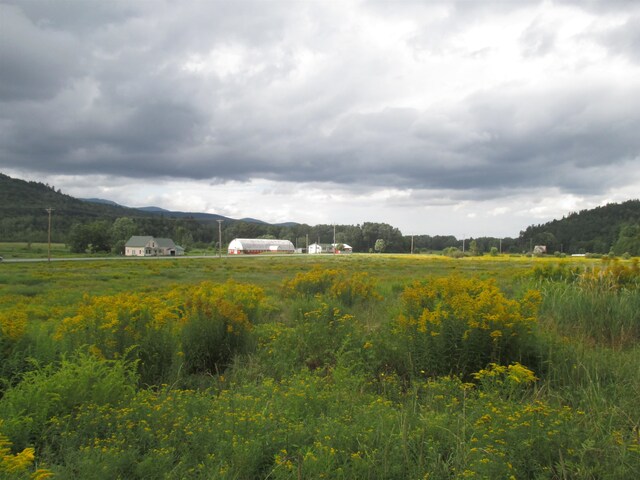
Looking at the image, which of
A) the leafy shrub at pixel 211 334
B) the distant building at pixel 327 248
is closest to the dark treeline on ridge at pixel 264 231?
the distant building at pixel 327 248

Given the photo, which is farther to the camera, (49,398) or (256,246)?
(256,246)

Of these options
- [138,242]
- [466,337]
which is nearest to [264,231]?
[138,242]

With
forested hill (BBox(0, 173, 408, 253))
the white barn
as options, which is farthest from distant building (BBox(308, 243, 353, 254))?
forested hill (BBox(0, 173, 408, 253))

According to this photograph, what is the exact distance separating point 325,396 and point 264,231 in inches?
6269

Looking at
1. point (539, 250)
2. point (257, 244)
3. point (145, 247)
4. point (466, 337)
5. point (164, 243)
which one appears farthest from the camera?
point (257, 244)

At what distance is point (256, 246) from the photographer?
122m

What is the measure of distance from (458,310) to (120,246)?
10004cm

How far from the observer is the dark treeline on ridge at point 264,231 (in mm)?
88625

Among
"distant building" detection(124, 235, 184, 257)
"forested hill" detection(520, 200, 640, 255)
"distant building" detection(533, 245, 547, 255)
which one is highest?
"forested hill" detection(520, 200, 640, 255)

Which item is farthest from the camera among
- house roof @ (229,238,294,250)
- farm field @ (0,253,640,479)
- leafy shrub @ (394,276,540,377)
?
house roof @ (229,238,294,250)

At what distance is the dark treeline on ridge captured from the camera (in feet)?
291

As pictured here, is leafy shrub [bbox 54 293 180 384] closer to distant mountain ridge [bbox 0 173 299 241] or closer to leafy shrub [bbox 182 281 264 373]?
leafy shrub [bbox 182 281 264 373]

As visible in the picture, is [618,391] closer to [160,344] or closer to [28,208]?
[160,344]

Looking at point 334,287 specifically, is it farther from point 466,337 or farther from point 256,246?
point 256,246
